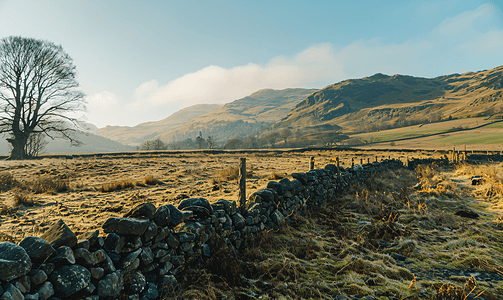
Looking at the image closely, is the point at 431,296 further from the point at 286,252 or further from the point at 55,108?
the point at 55,108

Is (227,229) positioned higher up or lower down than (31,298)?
lower down

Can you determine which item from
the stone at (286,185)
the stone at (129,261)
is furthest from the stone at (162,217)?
the stone at (286,185)

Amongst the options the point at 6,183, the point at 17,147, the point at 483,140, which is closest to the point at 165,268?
the point at 6,183

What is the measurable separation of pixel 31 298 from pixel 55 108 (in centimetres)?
3131

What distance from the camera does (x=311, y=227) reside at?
686 cm

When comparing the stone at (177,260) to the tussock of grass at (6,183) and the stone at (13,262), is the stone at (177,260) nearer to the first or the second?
the stone at (13,262)

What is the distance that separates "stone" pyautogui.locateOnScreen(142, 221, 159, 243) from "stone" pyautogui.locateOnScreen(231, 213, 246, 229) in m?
2.02

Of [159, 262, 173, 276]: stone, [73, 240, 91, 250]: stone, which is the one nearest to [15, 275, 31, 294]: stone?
[73, 240, 91, 250]: stone

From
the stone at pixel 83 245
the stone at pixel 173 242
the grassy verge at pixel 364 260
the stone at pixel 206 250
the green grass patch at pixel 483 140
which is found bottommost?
the grassy verge at pixel 364 260

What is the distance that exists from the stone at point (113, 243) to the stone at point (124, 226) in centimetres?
7

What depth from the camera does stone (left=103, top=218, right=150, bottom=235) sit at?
10.2 ft

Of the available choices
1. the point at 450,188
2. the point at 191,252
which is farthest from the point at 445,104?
the point at 191,252

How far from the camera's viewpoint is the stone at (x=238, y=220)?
203 inches

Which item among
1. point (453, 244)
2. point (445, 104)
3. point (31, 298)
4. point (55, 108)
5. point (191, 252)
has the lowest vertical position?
point (453, 244)
